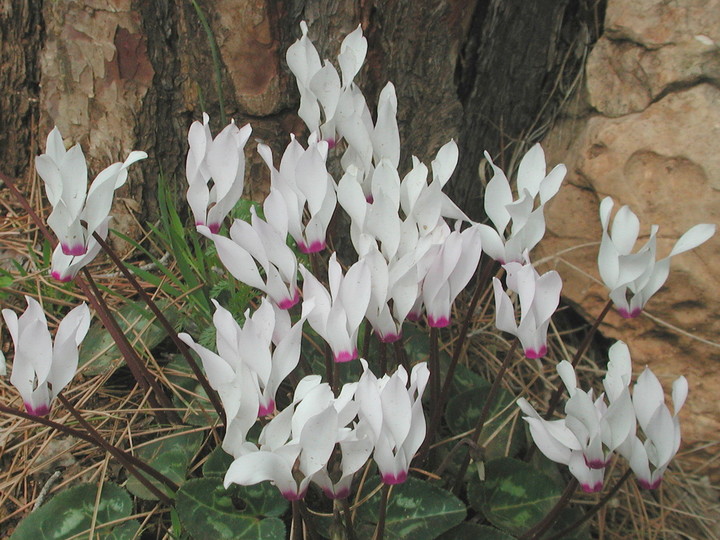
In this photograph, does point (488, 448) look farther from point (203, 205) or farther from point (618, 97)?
point (618, 97)

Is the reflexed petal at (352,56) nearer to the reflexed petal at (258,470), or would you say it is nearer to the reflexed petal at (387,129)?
the reflexed petal at (387,129)

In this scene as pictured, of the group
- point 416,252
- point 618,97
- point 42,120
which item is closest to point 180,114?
Answer: point 42,120

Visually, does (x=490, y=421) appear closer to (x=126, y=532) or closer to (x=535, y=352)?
(x=535, y=352)

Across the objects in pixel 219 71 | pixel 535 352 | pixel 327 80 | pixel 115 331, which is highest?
pixel 327 80

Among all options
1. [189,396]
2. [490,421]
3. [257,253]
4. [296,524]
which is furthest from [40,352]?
[490,421]

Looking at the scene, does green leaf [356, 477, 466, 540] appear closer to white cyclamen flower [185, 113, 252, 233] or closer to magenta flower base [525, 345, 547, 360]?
magenta flower base [525, 345, 547, 360]

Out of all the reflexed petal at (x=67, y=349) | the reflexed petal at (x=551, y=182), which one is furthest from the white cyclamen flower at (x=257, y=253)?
the reflexed petal at (x=551, y=182)
